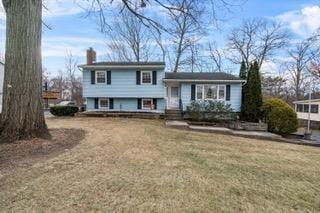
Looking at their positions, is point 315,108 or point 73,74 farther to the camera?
point 73,74

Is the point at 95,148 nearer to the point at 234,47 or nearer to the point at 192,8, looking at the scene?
the point at 192,8

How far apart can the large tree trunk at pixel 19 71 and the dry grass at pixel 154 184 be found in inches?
63.2

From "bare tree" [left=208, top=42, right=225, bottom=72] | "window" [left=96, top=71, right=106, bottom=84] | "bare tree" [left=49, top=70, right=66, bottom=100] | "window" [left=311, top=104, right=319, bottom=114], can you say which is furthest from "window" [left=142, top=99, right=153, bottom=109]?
"bare tree" [left=49, top=70, right=66, bottom=100]

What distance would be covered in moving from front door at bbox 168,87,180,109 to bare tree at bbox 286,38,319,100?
982 inches

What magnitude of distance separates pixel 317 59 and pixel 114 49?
25364 mm

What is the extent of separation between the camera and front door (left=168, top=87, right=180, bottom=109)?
21547 mm

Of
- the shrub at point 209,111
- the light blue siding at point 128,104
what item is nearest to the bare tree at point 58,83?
the light blue siding at point 128,104

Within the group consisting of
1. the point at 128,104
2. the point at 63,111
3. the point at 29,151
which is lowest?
the point at 29,151

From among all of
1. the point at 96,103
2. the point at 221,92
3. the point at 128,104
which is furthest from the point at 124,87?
the point at 221,92

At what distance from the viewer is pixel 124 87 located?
20484mm

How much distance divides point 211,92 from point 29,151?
51.6ft

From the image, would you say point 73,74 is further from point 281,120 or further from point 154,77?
point 281,120

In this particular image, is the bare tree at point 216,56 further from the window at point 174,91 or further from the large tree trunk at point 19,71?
the large tree trunk at point 19,71

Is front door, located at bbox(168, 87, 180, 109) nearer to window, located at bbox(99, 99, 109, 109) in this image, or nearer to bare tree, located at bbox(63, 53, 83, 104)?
window, located at bbox(99, 99, 109, 109)
